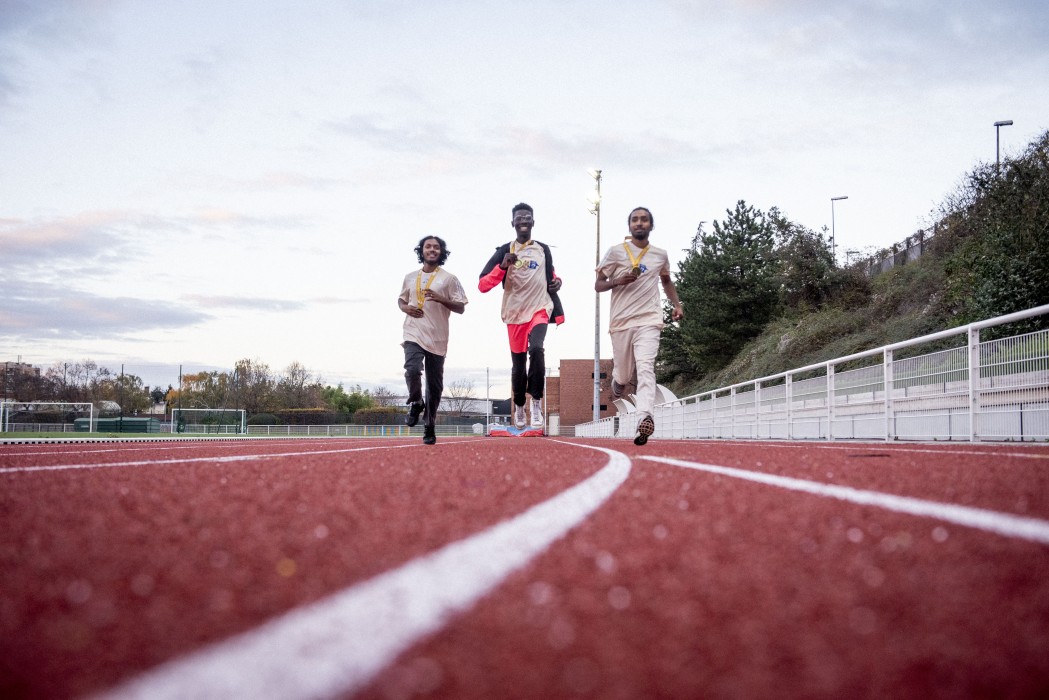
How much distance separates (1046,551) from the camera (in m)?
1.75

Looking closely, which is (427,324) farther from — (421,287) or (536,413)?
(536,413)

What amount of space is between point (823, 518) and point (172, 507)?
1.97 meters

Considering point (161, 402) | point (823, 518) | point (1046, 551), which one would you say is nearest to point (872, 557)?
point (1046, 551)

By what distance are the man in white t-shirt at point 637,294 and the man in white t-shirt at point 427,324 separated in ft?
5.40

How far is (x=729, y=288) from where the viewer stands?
4281 centimetres

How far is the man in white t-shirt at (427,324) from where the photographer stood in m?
8.61

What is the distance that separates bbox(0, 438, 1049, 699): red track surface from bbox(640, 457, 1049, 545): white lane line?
17 mm

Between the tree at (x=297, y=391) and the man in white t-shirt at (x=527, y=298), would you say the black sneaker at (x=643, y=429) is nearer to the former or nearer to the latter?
the man in white t-shirt at (x=527, y=298)

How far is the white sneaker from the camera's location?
11.0 metres

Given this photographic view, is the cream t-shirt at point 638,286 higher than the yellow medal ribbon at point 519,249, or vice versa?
the yellow medal ribbon at point 519,249

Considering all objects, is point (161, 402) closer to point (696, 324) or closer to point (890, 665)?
point (696, 324)

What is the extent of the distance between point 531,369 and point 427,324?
2256mm

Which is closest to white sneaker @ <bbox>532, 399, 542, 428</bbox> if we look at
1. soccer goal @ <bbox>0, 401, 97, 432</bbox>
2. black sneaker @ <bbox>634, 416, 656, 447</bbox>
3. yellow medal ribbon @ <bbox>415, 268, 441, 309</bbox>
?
yellow medal ribbon @ <bbox>415, 268, 441, 309</bbox>

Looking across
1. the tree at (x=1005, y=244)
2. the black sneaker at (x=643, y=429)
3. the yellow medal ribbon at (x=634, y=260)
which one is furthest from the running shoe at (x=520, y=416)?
the tree at (x=1005, y=244)
